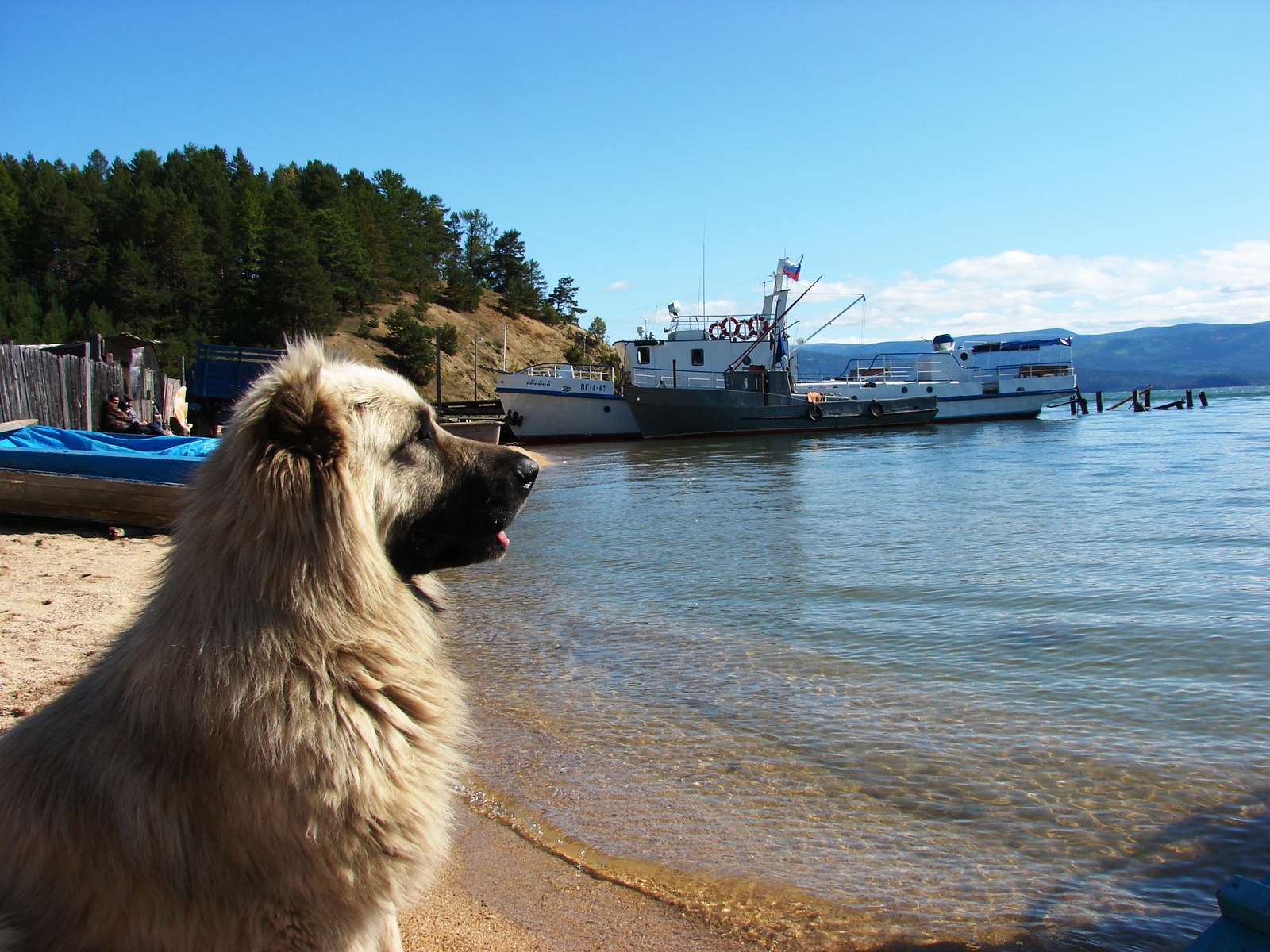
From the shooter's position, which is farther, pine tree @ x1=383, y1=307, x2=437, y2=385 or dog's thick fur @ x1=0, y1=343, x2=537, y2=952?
pine tree @ x1=383, y1=307, x2=437, y2=385

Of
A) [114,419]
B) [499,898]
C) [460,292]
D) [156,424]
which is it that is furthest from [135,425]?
[460,292]

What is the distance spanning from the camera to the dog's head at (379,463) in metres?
1.75

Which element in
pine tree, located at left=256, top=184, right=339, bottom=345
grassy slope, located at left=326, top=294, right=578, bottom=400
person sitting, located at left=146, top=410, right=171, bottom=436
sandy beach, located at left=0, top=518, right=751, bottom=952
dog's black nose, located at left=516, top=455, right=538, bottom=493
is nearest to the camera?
dog's black nose, located at left=516, top=455, right=538, bottom=493

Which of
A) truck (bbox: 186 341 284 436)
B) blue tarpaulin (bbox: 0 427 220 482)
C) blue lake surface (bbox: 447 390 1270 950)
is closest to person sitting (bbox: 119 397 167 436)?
blue tarpaulin (bbox: 0 427 220 482)

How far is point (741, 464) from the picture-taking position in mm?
24094

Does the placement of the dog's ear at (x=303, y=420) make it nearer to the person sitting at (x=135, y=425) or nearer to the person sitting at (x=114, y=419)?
the person sitting at (x=135, y=425)

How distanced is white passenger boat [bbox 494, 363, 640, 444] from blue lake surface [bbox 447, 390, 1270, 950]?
2642 centimetres

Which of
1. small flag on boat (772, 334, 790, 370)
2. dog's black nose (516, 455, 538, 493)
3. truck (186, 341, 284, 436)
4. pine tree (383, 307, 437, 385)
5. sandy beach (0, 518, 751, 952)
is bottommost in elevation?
sandy beach (0, 518, 751, 952)

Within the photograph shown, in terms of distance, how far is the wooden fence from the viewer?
11.7 meters

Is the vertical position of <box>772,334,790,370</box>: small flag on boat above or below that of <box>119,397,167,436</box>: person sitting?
above

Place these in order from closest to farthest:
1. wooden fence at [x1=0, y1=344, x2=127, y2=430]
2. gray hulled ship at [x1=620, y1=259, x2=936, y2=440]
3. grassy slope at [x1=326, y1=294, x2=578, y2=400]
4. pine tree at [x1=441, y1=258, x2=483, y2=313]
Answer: wooden fence at [x1=0, y1=344, x2=127, y2=430] < gray hulled ship at [x1=620, y1=259, x2=936, y2=440] < grassy slope at [x1=326, y1=294, x2=578, y2=400] < pine tree at [x1=441, y1=258, x2=483, y2=313]

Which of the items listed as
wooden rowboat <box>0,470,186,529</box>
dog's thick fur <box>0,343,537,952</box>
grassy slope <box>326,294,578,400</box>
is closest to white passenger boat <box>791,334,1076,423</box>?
grassy slope <box>326,294,578,400</box>

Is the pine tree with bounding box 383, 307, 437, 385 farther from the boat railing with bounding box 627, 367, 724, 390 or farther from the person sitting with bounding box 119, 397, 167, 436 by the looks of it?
the person sitting with bounding box 119, 397, 167, 436

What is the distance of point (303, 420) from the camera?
1.75 m
